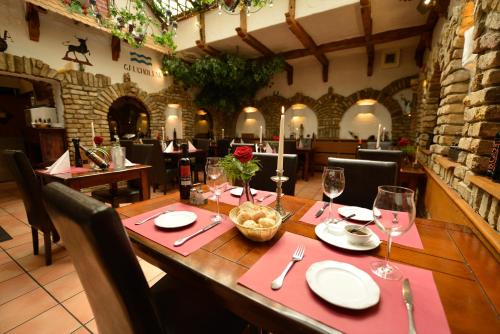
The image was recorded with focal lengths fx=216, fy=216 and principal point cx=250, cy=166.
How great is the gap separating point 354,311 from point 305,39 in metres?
5.25

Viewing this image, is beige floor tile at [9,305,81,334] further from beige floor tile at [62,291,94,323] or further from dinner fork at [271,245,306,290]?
dinner fork at [271,245,306,290]

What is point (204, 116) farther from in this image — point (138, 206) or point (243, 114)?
point (138, 206)

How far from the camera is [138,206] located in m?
1.14

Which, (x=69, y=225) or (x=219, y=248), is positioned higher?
(x=69, y=225)

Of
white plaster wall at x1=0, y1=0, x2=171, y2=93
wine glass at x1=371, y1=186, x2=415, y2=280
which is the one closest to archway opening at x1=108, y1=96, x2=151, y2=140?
white plaster wall at x1=0, y1=0, x2=171, y2=93

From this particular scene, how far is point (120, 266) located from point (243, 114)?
7.60 meters

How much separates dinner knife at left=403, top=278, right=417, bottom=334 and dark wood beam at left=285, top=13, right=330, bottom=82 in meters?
4.50

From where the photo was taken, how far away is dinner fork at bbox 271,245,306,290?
0.56 meters

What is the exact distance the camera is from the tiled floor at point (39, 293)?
125 cm

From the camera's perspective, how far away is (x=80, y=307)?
138 cm

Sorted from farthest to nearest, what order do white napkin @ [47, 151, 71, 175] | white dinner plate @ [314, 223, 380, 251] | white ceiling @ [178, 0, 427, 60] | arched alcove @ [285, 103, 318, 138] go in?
arched alcove @ [285, 103, 318, 138]
white ceiling @ [178, 0, 427, 60]
white napkin @ [47, 151, 71, 175]
white dinner plate @ [314, 223, 380, 251]

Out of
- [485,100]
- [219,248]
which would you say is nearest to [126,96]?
[219,248]

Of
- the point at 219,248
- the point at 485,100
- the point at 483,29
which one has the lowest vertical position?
the point at 219,248

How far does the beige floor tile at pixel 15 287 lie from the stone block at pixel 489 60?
308 cm
